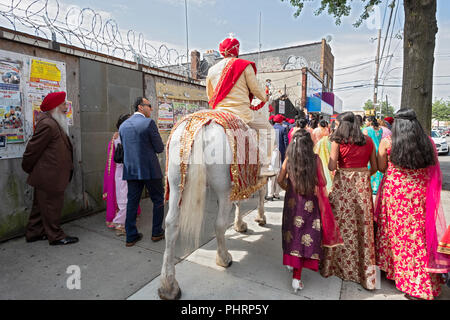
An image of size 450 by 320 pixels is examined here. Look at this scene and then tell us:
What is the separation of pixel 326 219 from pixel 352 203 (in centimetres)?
40

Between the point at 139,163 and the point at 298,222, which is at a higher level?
the point at 139,163

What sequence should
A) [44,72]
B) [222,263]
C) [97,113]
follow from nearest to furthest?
[222,263]
[44,72]
[97,113]

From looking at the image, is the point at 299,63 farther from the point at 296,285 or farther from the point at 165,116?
the point at 296,285

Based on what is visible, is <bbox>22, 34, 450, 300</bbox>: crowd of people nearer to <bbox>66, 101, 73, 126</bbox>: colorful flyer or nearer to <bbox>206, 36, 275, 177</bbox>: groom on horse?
<bbox>206, 36, 275, 177</bbox>: groom on horse

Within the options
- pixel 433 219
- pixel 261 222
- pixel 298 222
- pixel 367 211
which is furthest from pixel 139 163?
pixel 433 219

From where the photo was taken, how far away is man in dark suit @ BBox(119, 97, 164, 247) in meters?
3.32

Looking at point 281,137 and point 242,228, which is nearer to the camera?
point 242,228

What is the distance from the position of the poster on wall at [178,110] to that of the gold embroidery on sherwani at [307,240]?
169 inches

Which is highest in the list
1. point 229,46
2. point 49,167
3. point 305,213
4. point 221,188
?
point 229,46

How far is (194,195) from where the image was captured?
8.02ft

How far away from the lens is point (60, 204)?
3475mm
